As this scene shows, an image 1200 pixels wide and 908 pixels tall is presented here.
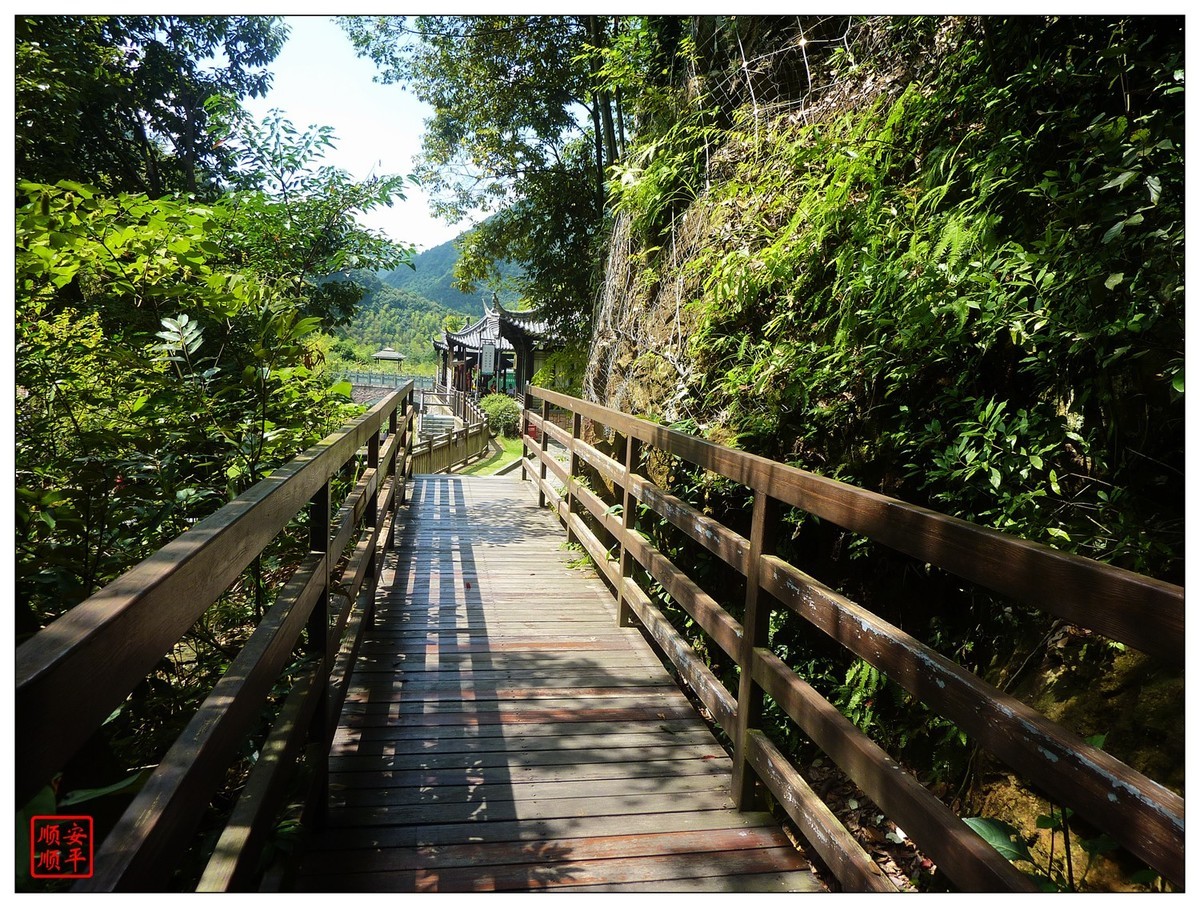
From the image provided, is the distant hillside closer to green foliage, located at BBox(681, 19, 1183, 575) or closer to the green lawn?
→ the green lawn

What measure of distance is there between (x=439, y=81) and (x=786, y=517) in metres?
10.6

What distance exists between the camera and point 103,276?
2.54 meters

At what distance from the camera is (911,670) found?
1480 millimetres

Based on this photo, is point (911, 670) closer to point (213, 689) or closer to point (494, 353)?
point (213, 689)

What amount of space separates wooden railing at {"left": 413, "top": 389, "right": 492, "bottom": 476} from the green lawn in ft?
0.66

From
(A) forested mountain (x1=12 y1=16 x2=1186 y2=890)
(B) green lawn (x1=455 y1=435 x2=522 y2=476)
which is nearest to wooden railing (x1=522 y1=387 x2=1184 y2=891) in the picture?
(A) forested mountain (x1=12 y1=16 x2=1186 y2=890)

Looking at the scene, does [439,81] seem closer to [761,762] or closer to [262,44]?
[262,44]

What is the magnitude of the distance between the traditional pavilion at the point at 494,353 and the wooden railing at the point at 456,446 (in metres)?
2.95

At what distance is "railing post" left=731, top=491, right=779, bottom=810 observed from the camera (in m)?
2.15

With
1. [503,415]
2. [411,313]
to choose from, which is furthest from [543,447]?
[411,313]

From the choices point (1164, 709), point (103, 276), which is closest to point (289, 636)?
point (103, 276)

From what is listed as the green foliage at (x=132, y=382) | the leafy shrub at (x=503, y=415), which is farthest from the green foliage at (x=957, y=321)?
the leafy shrub at (x=503, y=415)

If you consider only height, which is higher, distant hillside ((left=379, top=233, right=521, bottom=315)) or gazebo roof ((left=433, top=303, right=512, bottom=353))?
distant hillside ((left=379, top=233, right=521, bottom=315))

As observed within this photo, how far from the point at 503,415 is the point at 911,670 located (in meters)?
22.8
